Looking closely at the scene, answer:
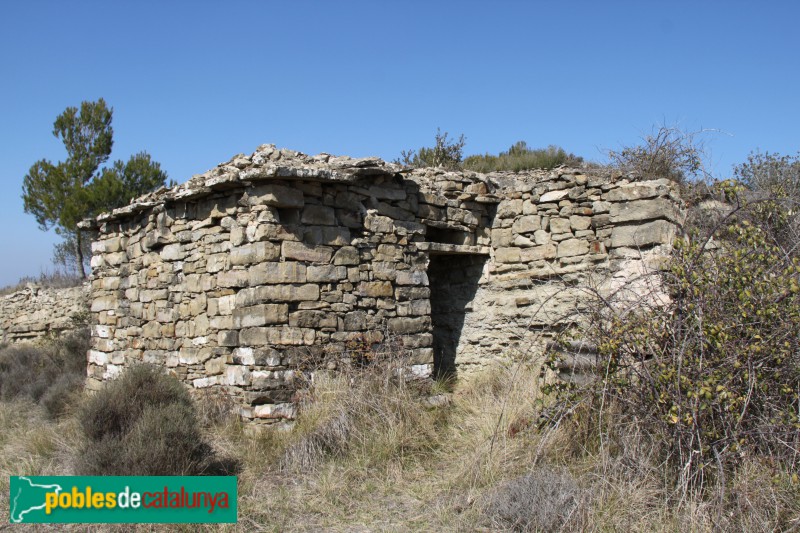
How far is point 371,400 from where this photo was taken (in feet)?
18.6

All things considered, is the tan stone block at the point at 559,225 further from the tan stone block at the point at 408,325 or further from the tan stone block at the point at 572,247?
the tan stone block at the point at 408,325

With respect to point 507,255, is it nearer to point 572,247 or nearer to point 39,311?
point 572,247

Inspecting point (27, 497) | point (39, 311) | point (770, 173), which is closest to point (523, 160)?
point (770, 173)

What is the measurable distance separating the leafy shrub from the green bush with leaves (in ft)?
9.97

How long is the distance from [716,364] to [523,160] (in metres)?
6.87

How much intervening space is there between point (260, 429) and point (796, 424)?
13.3 ft

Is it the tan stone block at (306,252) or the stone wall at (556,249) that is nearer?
the tan stone block at (306,252)

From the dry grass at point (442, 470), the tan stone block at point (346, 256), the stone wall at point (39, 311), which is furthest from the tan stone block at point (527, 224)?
the stone wall at point (39, 311)

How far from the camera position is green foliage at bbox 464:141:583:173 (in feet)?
34.3

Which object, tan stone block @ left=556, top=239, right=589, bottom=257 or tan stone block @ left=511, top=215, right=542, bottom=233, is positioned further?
tan stone block @ left=511, top=215, right=542, bottom=233

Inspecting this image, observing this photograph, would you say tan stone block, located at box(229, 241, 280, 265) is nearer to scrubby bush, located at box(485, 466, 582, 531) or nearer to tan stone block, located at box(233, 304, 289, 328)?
tan stone block, located at box(233, 304, 289, 328)

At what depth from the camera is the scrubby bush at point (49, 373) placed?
25.9 ft

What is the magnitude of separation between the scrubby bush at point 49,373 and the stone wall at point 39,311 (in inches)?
76.1

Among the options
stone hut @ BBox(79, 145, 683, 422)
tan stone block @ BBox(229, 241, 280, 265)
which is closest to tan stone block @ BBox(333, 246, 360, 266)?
stone hut @ BBox(79, 145, 683, 422)
